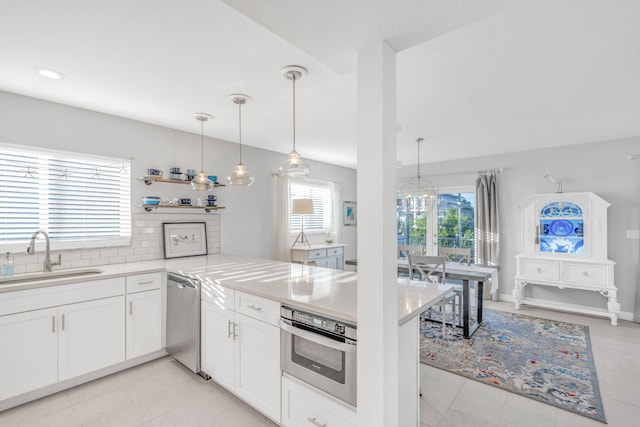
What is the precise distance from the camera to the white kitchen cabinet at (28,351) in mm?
2172

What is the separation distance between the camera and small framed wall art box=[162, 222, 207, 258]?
11.8ft

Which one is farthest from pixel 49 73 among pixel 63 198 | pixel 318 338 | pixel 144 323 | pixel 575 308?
pixel 575 308

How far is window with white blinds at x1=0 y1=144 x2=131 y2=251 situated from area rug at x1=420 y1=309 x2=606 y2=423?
11.9 ft

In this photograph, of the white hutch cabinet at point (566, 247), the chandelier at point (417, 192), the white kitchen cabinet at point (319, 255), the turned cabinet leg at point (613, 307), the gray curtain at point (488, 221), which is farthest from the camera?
the chandelier at point (417, 192)

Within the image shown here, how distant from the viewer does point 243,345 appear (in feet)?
7.04

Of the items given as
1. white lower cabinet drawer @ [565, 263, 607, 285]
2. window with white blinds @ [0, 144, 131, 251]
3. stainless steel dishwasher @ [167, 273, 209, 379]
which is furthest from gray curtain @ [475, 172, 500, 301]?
window with white blinds @ [0, 144, 131, 251]

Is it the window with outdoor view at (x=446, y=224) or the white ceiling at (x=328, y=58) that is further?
the window with outdoor view at (x=446, y=224)

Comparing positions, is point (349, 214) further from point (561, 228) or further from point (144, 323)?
point (144, 323)

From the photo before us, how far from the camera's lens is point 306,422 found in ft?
5.68

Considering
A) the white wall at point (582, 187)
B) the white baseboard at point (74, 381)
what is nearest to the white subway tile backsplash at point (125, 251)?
the white baseboard at point (74, 381)

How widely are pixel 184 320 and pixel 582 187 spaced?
5.66 metres

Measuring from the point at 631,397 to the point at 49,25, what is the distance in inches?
190

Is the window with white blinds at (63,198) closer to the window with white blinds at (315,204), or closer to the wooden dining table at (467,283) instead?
the window with white blinds at (315,204)

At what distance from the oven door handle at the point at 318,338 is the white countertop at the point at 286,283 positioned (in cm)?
13
